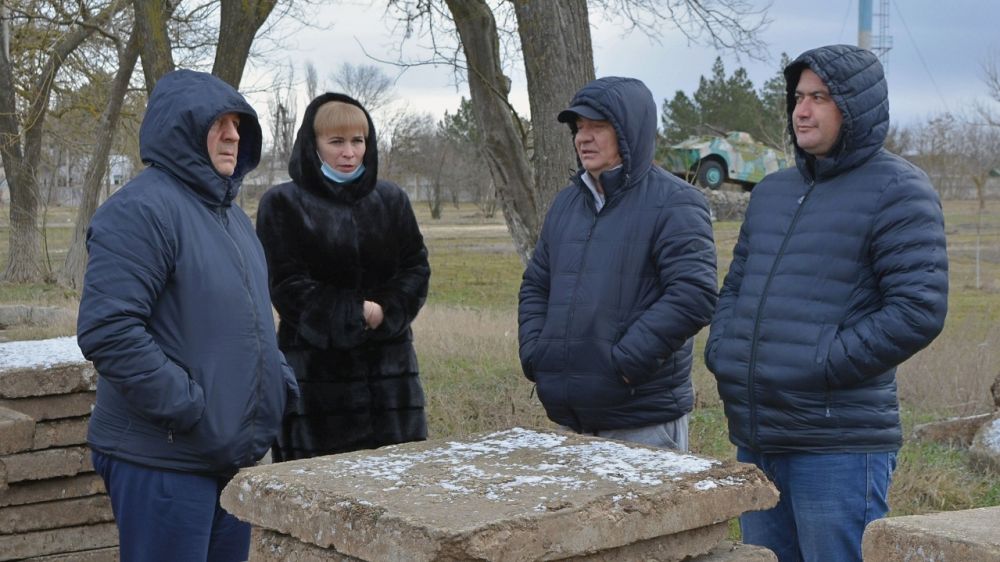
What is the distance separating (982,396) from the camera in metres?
8.39

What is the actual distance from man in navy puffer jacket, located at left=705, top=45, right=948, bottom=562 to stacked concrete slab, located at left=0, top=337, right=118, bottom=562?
2537 millimetres

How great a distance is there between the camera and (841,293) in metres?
3.33

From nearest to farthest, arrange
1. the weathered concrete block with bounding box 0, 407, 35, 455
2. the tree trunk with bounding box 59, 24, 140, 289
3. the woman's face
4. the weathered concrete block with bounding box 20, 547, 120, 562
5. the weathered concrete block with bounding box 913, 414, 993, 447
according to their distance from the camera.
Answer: the weathered concrete block with bounding box 0, 407, 35, 455 → the woman's face → the weathered concrete block with bounding box 20, 547, 120, 562 → the weathered concrete block with bounding box 913, 414, 993, 447 → the tree trunk with bounding box 59, 24, 140, 289

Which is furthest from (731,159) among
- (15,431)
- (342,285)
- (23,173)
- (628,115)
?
(15,431)

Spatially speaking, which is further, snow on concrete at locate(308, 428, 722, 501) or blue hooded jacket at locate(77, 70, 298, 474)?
blue hooded jacket at locate(77, 70, 298, 474)

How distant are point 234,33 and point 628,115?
6.13m

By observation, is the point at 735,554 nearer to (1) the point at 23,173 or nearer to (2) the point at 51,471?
(2) the point at 51,471

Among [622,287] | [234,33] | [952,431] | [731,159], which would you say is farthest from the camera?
[731,159]

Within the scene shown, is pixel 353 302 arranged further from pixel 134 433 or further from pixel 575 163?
pixel 575 163

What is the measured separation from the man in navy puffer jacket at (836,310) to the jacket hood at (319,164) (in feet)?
5.43

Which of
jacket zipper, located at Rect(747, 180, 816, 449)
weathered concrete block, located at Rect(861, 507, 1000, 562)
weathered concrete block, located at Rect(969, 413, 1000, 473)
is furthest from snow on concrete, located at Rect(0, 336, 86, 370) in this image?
weathered concrete block, located at Rect(969, 413, 1000, 473)

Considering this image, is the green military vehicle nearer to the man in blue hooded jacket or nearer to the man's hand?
the man's hand

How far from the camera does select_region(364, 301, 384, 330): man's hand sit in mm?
4422

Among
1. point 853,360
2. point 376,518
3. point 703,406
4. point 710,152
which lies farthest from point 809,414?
point 710,152
